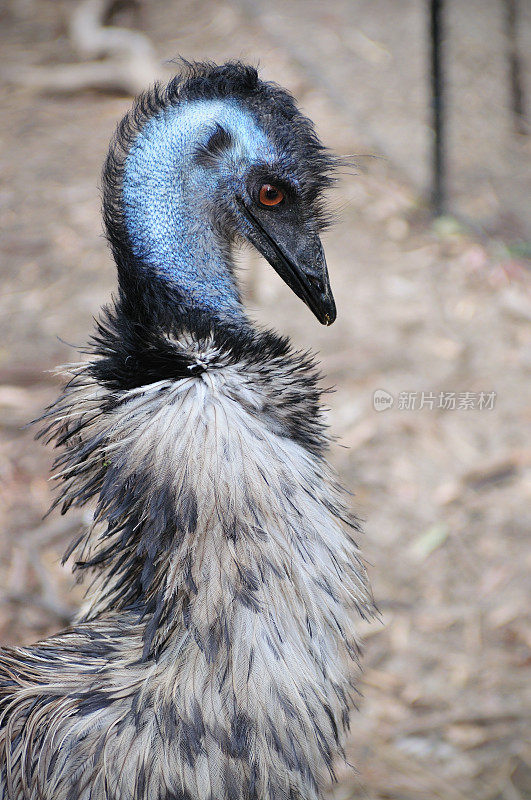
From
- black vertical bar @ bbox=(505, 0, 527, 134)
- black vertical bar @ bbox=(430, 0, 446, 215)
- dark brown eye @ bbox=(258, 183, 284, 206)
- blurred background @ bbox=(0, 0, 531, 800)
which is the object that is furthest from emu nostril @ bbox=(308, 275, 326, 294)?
black vertical bar @ bbox=(505, 0, 527, 134)

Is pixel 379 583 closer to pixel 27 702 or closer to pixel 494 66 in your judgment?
pixel 27 702

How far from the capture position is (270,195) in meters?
1.72

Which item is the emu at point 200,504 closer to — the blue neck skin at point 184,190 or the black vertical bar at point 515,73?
the blue neck skin at point 184,190

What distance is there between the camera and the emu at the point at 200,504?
5.00 ft

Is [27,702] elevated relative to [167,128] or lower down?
lower down

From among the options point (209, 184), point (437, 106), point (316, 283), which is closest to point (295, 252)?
point (316, 283)

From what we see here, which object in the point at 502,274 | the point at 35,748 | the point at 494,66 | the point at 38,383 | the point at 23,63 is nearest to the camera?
the point at 35,748

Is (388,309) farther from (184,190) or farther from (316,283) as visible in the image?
(184,190)

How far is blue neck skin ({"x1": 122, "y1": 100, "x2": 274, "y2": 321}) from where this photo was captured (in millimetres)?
1593

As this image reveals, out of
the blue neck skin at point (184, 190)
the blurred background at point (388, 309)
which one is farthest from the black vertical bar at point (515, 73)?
the blue neck skin at point (184, 190)

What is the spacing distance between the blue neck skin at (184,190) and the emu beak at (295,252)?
12 centimetres

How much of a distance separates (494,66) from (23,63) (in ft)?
11.4

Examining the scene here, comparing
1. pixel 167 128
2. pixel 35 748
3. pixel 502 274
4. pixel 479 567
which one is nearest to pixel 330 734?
pixel 35 748

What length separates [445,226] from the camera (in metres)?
4.67
